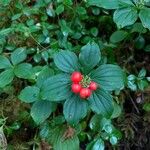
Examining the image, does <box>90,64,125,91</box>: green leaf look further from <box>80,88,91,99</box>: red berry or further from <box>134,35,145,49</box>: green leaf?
<box>134,35,145,49</box>: green leaf

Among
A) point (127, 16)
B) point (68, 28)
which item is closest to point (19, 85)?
point (68, 28)

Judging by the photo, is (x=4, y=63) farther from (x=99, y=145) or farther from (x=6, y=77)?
(x=99, y=145)

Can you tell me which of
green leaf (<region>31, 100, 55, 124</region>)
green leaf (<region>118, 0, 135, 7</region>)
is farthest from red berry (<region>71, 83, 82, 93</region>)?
green leaf (<region>118, 0, 135, 7</region>)

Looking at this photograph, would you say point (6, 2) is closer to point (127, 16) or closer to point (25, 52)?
point (25, 52)

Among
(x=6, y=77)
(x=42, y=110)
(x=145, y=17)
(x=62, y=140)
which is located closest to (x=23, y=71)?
(x=6, y=77)

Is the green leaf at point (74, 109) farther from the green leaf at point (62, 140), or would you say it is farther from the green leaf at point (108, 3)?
the green leaf at point (108, 3)

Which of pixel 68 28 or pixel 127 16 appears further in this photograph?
pixel 68 28
